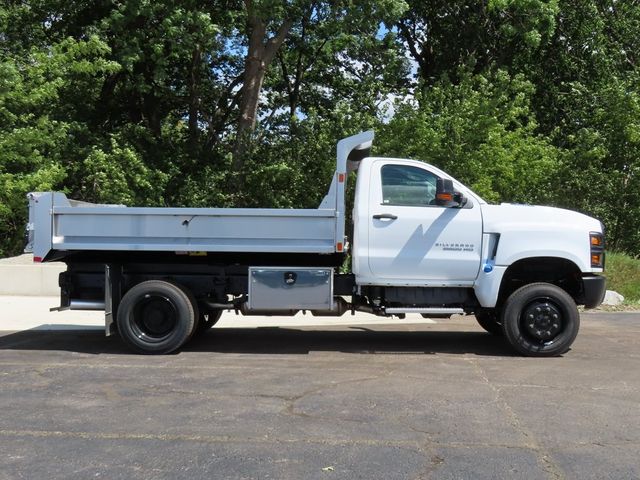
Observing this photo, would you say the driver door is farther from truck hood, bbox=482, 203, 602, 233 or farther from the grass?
the grass

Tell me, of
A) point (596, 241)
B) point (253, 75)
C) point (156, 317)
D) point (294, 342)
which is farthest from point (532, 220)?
point (253, 75)

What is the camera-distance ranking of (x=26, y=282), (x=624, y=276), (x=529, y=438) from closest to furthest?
(x=529, y=438)
(x=26, y=282)
(x=624, y=276)

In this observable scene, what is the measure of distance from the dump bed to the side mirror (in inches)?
44.6

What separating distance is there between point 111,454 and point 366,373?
10.3 ft

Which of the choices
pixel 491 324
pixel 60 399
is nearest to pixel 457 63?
pixel 491 324

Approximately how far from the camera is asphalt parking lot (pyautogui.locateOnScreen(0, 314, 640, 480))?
169 inches

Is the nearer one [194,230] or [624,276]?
[194,230]

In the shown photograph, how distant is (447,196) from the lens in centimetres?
747

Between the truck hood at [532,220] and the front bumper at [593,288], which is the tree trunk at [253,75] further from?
the front bumper at [593,288]

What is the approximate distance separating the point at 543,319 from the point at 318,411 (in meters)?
3.47

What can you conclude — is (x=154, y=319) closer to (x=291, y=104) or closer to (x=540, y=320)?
(x=540, y=320)

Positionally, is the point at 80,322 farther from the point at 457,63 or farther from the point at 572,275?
the point at 457,63

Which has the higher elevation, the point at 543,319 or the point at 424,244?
the point at 424,244

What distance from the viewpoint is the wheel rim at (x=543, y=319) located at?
300 inches
